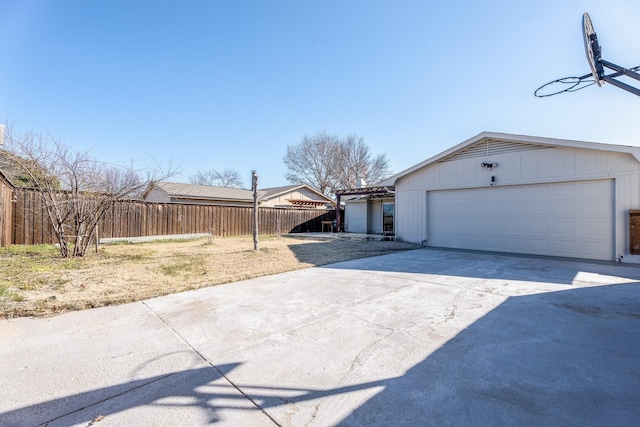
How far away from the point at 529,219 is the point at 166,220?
1388cm

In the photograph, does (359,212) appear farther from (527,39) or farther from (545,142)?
(527,39)

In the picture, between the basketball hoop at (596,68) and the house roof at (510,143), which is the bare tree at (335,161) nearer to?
the house roof at (510,143)

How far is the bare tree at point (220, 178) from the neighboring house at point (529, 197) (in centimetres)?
3095

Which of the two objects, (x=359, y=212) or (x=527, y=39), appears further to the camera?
(x=359, y=212)

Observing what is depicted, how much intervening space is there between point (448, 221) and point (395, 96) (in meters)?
6.09

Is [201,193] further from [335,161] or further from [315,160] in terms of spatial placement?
[335,161]

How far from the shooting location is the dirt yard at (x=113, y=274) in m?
3.76

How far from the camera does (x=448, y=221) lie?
10156mm

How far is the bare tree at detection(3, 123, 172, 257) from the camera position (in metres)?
6.36

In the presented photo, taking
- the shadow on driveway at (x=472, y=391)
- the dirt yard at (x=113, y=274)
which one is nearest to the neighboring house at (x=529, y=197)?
the dirt yard at (x=113, y=274)

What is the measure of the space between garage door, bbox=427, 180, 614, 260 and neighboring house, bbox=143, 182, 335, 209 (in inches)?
528

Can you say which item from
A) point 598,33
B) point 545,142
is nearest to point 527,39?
point 598,33

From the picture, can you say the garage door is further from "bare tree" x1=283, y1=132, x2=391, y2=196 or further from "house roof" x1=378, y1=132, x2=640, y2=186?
"bare tree" x1=283, y1=132, x2=391, y2=196

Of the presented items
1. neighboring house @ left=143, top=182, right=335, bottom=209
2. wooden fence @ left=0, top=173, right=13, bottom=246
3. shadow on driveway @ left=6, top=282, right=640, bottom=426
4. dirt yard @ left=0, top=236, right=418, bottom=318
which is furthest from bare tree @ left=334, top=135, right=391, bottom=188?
shadow on driveway @ left=6, top=282, right=640, bottom=426
